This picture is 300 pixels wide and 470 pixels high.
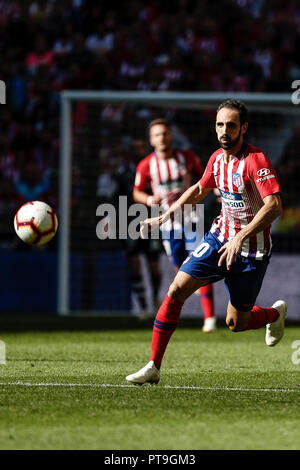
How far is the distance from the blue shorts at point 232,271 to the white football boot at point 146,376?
712 millimetres

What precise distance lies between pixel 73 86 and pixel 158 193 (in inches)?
309

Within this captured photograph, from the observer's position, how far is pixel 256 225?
5.88m

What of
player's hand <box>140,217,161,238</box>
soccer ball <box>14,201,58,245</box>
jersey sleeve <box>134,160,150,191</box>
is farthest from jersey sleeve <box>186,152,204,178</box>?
player's hand <box>140,217,161,238</box>

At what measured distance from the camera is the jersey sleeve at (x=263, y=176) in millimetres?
5961

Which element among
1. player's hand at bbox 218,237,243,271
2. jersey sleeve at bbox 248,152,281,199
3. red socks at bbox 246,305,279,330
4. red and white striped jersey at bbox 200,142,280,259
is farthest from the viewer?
red socks at bbox 246,305,279,330

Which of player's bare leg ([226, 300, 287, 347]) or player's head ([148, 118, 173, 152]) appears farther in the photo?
player's head ([148, 118, 173, 152])

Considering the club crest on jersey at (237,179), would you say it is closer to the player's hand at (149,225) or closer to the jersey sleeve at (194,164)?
the player's hand at (149,225)

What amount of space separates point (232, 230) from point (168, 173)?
157 inches

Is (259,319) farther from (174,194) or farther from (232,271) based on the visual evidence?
(174,194)

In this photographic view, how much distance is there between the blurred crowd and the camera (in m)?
17.2

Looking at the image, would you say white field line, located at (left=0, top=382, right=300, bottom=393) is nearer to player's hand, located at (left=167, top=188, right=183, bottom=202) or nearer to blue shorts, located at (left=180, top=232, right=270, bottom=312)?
blue shorts, located at (left=180, top=232, right=270, bottom=312)

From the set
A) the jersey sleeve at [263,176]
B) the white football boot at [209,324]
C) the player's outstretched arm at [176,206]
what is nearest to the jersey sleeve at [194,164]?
the white football boot at [209,324]

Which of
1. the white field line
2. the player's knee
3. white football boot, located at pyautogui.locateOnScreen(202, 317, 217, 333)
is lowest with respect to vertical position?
white football boot, located at pyautogui.locateOnScreen(202, 317, 217, 333)
